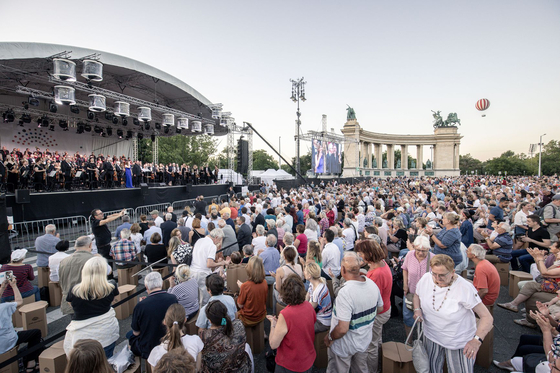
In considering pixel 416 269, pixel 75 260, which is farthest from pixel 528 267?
pixel 75 260

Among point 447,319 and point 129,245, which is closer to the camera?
point 447,319

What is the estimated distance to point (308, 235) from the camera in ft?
20.1

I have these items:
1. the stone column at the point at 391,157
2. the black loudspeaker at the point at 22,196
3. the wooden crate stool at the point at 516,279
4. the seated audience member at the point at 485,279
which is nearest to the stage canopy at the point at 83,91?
the black loudspeaker at the point at 22,196

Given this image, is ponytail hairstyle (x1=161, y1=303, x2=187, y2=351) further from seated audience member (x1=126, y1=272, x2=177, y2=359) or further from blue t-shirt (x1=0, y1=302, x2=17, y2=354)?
blue t-shirt (x1=0, y1=302, x2=17, y2=354)

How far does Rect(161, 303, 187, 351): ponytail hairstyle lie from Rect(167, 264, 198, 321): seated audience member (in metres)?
1.08

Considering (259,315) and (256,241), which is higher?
(256,241)

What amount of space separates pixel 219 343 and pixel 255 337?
1.29 m

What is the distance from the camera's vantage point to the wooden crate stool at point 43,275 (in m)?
5.32

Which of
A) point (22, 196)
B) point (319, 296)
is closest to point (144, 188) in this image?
point (22, 196)

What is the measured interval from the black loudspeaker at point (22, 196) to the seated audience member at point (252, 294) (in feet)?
30.7

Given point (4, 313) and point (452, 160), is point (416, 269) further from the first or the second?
point (452, 160)

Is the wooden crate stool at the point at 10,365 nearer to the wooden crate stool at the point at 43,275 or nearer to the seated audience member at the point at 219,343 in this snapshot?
the seated audience member at the point at 219,343

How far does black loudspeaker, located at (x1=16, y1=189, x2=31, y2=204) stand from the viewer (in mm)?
8438

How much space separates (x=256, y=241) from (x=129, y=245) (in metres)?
2.61
